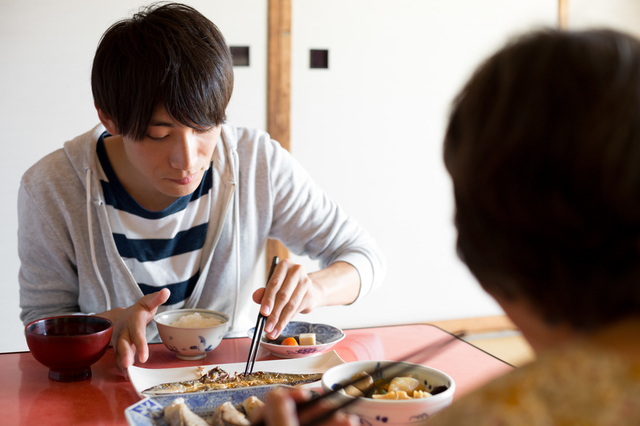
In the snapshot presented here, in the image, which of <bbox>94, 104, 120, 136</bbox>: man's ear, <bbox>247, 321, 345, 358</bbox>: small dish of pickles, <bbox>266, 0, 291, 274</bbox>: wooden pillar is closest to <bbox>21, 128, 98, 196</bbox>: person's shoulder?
<bbox>94, 104, 120, 136</bbox>: man's ear

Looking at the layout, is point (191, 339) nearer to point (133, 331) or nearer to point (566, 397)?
point (133, 331)

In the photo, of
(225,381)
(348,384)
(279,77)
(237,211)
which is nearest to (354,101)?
(279,77)

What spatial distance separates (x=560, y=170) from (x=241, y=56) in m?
2.88

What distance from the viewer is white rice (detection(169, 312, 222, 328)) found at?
124 centimetres

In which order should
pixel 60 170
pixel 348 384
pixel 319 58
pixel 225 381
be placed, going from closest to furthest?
1. pixel 348 384
2. pixel 225 381
3. pixel 60 170
4. pixel 319 58

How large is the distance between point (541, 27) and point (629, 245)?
0.21 meters

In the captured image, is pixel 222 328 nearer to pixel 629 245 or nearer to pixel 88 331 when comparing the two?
pixel 88 331

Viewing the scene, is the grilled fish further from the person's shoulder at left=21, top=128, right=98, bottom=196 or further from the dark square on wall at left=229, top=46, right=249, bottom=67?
the dark square on wall at left=229, top=46, right=249, bottom=67

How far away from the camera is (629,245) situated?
1.42 feet

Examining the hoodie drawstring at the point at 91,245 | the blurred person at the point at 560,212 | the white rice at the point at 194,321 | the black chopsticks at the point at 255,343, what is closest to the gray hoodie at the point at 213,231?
the hoodie drawstring at the point at 91,245

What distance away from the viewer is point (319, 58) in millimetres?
3250

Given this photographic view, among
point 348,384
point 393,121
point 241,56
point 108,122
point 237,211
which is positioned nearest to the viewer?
point 348,384

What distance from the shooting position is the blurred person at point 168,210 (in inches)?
48.8

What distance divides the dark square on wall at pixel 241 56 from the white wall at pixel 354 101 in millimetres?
41
